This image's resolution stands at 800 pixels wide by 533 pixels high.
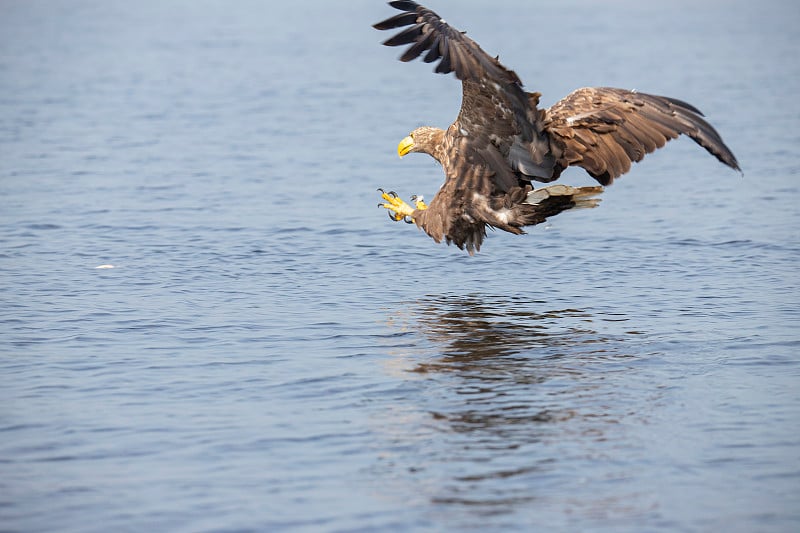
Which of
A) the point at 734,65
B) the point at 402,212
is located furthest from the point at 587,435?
the point at 734,65

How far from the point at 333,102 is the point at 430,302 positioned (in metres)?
13.0

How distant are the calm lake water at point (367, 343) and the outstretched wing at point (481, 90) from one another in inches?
45.7

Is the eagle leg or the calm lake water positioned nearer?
the calm lake water

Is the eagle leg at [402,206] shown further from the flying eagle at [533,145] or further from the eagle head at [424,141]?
the eagle head at [424,141]

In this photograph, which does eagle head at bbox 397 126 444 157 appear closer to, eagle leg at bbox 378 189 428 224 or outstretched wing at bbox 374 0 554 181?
eagle leg at bbox 378 189 428 224

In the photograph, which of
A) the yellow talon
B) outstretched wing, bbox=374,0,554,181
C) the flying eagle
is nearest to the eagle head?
the flying eagle

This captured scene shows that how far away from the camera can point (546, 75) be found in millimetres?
24766

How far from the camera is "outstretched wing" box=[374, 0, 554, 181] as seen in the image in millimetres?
6609

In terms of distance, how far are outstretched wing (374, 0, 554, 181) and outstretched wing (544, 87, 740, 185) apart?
0.62 ft

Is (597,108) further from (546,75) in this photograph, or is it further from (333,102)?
(546,75)

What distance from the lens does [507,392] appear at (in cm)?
655

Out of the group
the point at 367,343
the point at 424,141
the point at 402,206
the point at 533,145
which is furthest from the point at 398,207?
the point at 367,343

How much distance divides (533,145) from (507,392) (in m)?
1.94

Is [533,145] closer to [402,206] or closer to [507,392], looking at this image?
[402,206]
